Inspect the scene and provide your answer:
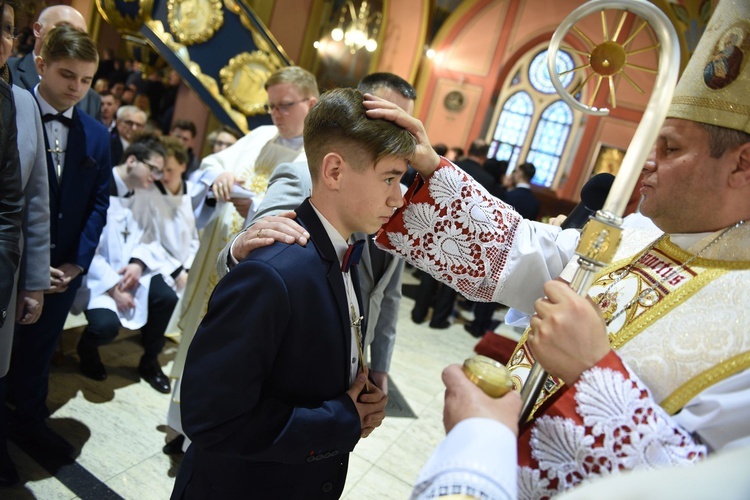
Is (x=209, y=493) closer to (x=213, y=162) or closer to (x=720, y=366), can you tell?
(x=720, y=366)

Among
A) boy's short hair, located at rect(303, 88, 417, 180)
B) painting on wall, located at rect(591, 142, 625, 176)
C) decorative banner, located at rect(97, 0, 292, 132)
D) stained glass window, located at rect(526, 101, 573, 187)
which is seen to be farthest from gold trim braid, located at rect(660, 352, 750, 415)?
stained glass window, located at rect(526, 101, 573, 187)

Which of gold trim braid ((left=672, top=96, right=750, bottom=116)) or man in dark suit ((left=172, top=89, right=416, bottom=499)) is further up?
gold trim braid ((left=672, top=96, right=750, bottom=116))

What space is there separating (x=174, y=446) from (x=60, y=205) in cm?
137

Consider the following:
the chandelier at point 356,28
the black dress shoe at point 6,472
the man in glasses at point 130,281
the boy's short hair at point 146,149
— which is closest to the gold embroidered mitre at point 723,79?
the black dress shoe at point 6,472

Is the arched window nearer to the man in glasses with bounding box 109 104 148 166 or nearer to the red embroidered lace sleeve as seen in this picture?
the man in glasses with bounding box 109 104 148 166

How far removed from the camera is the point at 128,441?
2.75 metres

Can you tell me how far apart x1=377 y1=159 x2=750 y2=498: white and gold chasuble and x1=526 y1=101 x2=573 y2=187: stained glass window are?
12648 millimetres

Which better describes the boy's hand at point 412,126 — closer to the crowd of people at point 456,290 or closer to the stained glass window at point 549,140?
the crowd of people at point 456,290

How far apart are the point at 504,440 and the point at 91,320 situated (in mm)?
3033

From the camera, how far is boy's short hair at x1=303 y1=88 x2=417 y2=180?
1.32 metres

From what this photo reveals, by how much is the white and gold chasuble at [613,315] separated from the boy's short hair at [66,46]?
182cm

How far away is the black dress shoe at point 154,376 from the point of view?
132 inches

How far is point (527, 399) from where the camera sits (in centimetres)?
97

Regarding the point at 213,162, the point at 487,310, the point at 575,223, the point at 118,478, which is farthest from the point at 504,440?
the point at 487,310
